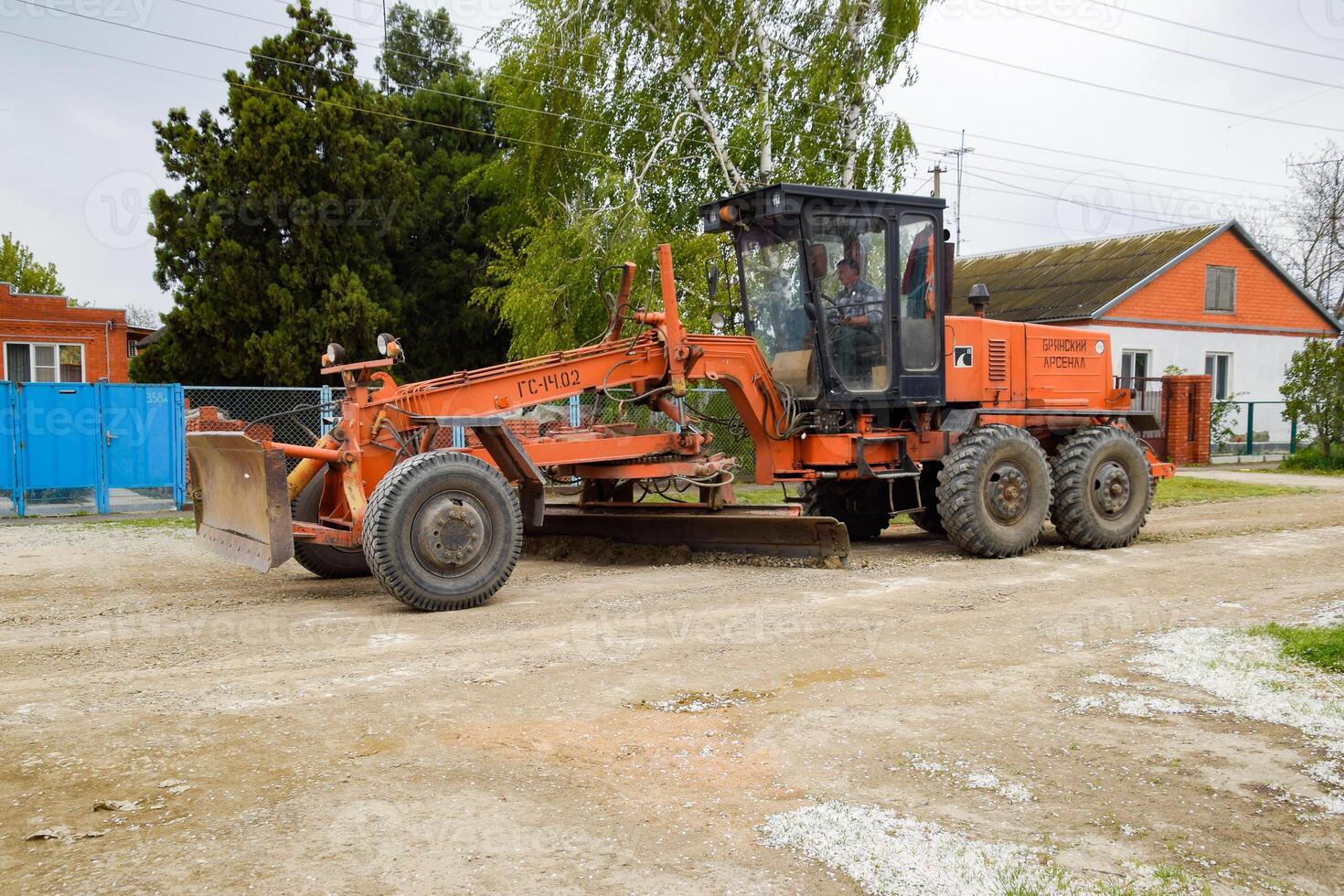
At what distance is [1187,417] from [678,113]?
43.3 feet

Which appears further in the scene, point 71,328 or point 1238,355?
point 1238,355

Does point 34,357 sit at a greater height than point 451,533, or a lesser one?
greater

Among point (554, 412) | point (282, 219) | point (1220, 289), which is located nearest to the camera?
point (554, 412)

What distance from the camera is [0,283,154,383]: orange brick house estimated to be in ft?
87.0

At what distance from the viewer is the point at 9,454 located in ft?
50.8

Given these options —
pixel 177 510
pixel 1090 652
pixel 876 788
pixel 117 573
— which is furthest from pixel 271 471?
pixel 177 510

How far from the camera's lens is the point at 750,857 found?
3.57 meters

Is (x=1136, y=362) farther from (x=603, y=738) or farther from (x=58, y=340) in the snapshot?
(x=58, y=340)

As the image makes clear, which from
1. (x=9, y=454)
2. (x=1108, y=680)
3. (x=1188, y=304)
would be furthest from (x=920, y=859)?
(x=1188, y=304)

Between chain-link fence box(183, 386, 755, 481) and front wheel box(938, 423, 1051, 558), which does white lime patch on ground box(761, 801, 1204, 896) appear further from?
front wheel box(938, 423, 1051, 558)

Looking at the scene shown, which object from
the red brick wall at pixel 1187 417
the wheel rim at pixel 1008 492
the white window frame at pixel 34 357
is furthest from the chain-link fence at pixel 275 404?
the red brick wall at pixel 1187 417

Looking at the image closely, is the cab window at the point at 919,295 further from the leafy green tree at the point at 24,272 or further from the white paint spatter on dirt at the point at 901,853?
the leafy green tree at the point at 24,272

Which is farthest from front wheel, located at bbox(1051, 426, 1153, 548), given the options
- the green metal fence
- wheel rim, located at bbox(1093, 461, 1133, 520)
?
the green metal fence

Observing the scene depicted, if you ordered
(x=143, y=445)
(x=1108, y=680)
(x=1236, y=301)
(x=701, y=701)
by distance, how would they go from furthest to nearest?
(x=1236, y=301)
(x=143, y=445)
(x=1108, y=680)
(x=701, y=701)
